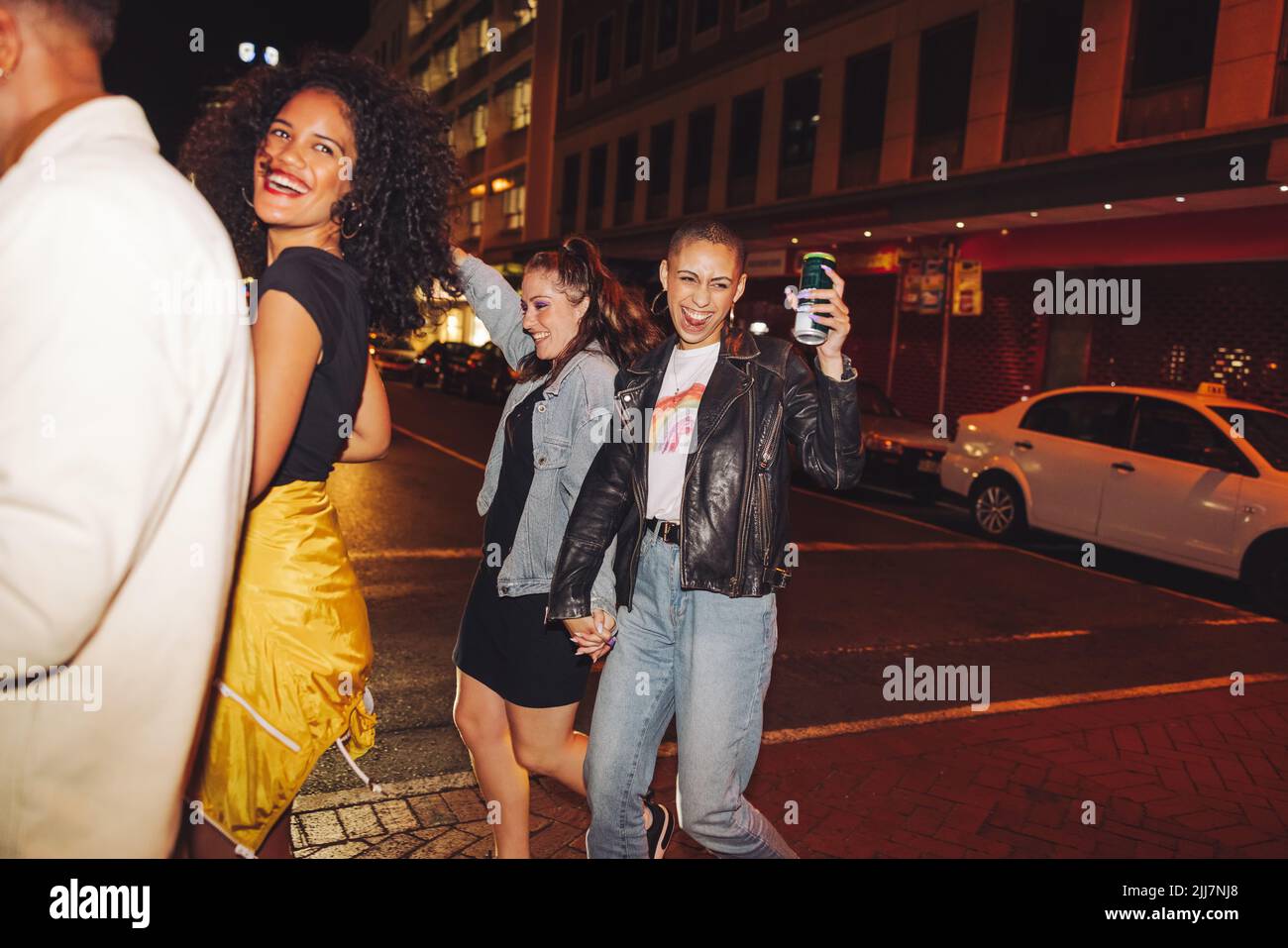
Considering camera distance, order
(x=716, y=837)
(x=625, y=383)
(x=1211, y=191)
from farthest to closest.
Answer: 1. (x=1211, y=191)
2. (x=625, y=383)
3. (x=716, y=837)

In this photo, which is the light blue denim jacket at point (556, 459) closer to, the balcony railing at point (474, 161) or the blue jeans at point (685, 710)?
the blue jeans at point (685, 710)

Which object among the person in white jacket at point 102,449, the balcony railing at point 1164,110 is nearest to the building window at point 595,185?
the balcony railing at point 1164,110

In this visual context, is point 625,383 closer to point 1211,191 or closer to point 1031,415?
point 1031,415

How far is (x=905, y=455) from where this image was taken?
1338 cm

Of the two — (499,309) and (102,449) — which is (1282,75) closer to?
(499,309)

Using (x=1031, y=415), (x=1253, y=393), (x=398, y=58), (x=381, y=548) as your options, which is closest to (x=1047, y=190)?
(x=1253, y=393)

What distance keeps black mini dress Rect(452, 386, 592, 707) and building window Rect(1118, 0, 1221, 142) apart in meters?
14.9

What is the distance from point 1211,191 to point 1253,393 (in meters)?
3.05

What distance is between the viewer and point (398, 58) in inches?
2270

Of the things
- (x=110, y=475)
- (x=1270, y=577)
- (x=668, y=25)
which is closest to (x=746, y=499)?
(x=110, y=475)

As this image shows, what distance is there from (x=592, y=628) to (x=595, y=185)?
31.9 m

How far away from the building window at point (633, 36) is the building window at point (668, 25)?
994 millimetres

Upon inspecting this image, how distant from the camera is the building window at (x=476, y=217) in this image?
4494 cm

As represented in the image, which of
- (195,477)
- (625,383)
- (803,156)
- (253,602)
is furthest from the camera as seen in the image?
(803,156)
